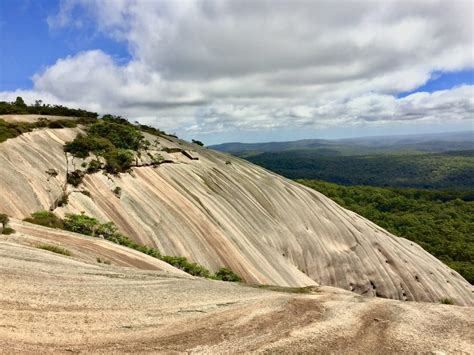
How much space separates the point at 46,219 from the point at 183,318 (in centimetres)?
1715

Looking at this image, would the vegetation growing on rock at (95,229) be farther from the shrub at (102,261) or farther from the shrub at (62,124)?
the shrub at (62,124)

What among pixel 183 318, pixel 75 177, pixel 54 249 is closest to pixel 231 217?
pixel 75 177

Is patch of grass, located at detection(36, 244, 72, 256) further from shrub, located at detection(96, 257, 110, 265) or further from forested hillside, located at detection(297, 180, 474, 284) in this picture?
forested hillside, located at detection(297, 180, 474, 284)

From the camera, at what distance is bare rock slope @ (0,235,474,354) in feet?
38.4

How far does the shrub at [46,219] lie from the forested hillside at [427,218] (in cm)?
8961

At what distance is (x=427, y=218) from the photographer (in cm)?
12019

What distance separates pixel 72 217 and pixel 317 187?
13478cm

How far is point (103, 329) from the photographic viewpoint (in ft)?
40.2

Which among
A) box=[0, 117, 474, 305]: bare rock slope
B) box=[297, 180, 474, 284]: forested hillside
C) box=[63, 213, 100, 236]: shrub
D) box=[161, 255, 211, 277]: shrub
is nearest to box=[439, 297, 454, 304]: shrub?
box=[0, 117, 474, 305]: bare rock slope

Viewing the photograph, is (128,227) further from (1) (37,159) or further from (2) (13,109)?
(2) (13,109)

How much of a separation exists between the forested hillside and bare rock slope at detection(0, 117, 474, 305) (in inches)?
1324

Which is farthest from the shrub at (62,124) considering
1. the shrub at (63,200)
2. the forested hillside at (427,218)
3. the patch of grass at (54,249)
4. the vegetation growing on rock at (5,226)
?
the forested hillside at (427,218)

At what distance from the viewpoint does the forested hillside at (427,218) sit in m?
93.3

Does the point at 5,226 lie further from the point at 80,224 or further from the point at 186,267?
the point at 186,267
